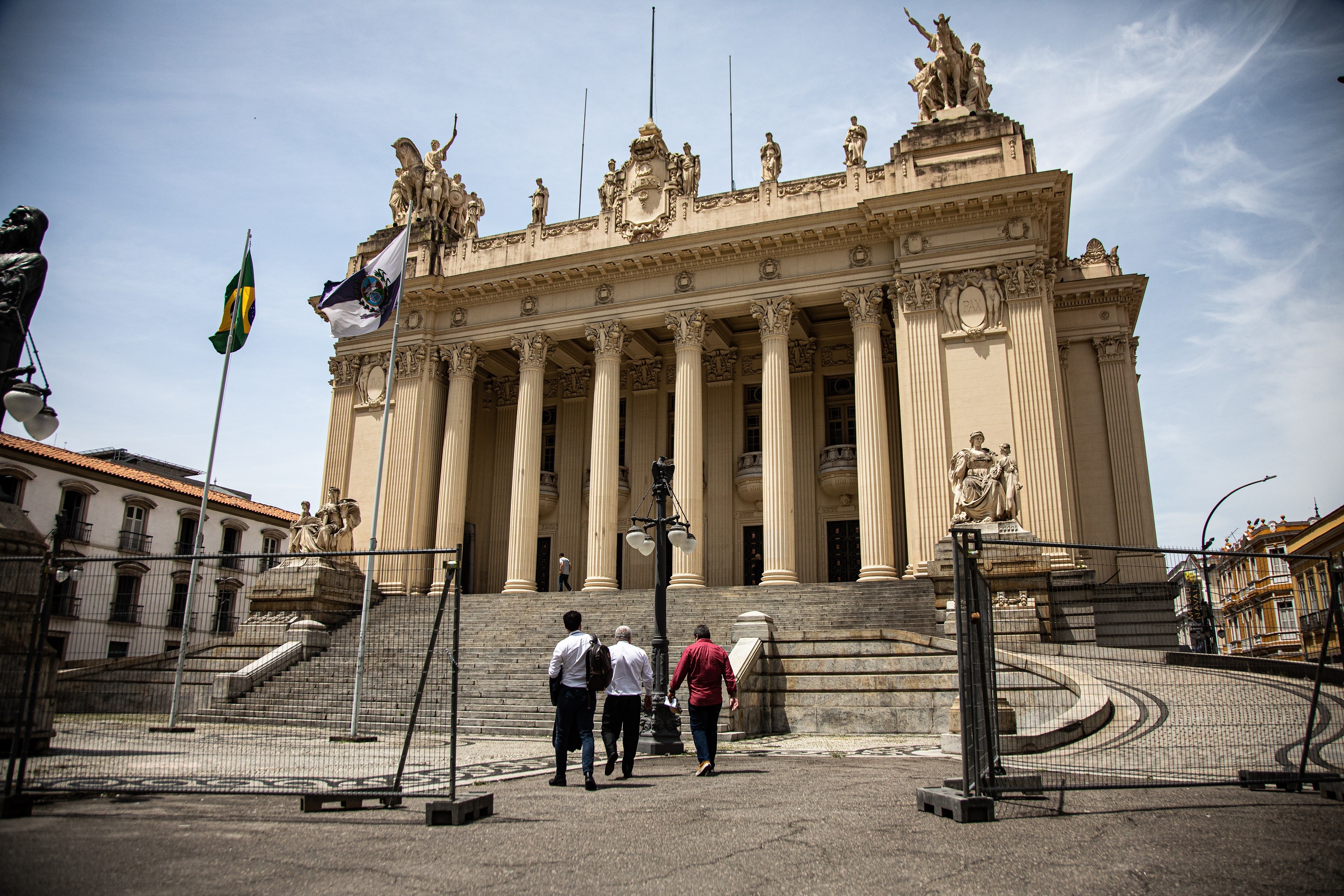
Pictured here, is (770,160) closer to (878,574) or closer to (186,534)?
(878,574)

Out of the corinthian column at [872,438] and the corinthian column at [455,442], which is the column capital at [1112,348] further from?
the corinthian column at [455,442]

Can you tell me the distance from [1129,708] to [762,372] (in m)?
18.7

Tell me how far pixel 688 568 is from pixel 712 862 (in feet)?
66.0

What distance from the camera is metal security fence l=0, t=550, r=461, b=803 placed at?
7973 millimetres

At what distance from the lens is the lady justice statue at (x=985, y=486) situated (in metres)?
20.9

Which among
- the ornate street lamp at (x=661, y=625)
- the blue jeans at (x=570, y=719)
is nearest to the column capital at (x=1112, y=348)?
the ornate street lamp at (x=661, y=625)

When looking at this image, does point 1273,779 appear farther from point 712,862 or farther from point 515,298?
point 515,298

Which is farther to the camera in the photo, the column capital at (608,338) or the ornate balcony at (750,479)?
the ornate balcony at (750,479)

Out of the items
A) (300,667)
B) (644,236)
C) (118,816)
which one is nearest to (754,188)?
(644,236)

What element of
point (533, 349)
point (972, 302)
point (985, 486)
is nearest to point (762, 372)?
point (972, 302)

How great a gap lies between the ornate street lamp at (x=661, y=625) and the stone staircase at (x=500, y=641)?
2.75 m

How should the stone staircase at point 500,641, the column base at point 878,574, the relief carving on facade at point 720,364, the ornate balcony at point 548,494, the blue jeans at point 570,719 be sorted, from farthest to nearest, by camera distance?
the ornate balcony at point 548,494 → the relief carving on facade at point 720,364 → the column base at point 878,574 → the stone staircase at point 500,641 → the blue jeans at point 570,719

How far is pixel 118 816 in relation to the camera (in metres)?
6.54

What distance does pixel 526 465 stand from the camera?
28.8 meters
